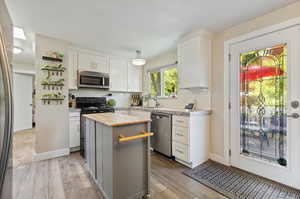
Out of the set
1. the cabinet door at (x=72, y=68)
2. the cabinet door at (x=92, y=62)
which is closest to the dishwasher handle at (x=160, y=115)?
Result: the cabinet door at (x=92, y=62)

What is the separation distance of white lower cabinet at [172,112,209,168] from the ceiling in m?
1.58

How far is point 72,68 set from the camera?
3.20m

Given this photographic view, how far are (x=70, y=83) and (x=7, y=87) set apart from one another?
2.64 m

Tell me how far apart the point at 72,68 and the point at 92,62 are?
51 cm

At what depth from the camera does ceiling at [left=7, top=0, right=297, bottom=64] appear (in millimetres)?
1830

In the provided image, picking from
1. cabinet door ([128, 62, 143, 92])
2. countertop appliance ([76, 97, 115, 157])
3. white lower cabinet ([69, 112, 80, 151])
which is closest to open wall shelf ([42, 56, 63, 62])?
countertop appliance ([76, 97, 115, 157])

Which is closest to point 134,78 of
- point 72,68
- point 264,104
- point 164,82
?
point 164,82

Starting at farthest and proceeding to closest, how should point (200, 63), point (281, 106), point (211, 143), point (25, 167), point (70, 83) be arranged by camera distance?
point (70, 83) → point (211, 143) → point (200, 63) → point (25, 167) → point (281, 106)

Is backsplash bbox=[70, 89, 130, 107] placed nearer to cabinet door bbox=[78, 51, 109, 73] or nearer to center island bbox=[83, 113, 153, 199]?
cabinet door bbox=[78, 51, 109, 73]

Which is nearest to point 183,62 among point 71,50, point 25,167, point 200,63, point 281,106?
point 200,63

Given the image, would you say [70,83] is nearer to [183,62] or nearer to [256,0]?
[183,62]

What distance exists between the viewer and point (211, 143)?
270 centimetres

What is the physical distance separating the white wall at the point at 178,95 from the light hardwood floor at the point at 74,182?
132cm

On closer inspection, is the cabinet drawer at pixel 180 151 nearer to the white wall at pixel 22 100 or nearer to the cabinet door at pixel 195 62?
the cabinet door at pixel 195 62
